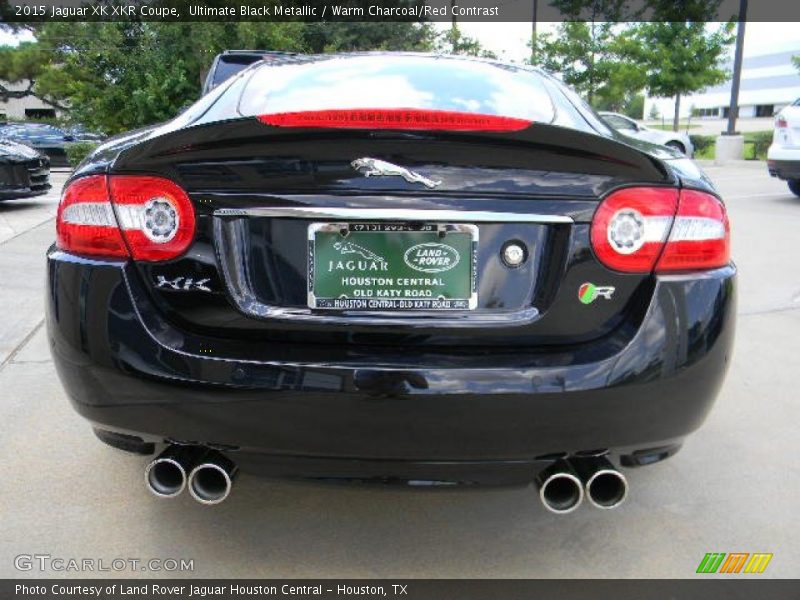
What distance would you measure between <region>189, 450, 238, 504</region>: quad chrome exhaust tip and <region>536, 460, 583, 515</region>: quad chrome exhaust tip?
2.78ft

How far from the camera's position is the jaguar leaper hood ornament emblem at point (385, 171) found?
1.81 meters

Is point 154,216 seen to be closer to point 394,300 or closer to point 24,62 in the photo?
point 394,300

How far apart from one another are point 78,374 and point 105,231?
0.40m

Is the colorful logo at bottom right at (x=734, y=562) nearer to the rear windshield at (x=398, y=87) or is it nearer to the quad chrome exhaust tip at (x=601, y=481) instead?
the quad chrome exhaust tip at (x=601, y=481)

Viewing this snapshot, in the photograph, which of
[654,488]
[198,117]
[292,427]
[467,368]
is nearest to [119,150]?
[198,117]

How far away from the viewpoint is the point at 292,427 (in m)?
1.81

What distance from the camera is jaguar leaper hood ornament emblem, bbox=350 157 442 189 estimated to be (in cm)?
181

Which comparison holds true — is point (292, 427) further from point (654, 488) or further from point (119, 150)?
point (654, 488)

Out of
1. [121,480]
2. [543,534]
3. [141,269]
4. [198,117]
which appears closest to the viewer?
[141,269]

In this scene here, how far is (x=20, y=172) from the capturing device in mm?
10000

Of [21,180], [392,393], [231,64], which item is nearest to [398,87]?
[392,393]

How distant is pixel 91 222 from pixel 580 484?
1.51 metres

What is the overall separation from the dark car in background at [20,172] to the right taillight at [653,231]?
10.0m

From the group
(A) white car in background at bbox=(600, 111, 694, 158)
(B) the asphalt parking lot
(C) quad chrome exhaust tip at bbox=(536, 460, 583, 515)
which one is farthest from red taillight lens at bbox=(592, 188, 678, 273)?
(A) white car in background at bbox=(600, 111, 694, 158)
